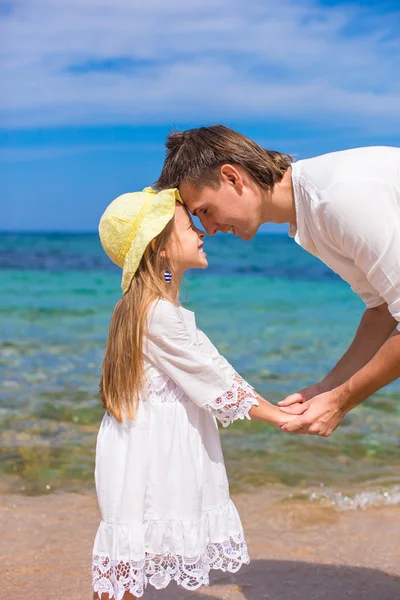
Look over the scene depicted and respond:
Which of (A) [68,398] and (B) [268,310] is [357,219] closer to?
(A) [68,398]

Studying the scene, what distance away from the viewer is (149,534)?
2994 mm

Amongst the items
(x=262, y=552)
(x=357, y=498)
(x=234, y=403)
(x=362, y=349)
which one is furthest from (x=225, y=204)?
(x=357, y=498)

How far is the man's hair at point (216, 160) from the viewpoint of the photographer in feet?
10.6

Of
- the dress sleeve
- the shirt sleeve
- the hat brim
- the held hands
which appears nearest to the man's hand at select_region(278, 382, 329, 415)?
the held hands

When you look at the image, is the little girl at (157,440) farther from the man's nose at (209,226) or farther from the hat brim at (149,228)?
the man's nose at (209,226)

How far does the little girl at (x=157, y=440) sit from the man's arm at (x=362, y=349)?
1.72ft

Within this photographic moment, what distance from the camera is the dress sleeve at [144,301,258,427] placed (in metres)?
2.98

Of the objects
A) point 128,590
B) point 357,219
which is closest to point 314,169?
point 357,219

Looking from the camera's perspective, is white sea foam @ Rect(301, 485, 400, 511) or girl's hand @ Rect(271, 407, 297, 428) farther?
white sea foam @ Rect(301, 485, 400, 511)

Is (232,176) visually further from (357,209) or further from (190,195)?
(357,209)

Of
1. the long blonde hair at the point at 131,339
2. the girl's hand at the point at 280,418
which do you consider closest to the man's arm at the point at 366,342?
the girl's hand at the point at 280,418

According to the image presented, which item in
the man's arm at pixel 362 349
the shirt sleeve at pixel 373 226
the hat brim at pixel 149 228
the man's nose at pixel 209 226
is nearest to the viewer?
the shirt sleeve at pixel 373 226

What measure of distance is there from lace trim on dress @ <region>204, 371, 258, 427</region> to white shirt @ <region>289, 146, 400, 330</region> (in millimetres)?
637

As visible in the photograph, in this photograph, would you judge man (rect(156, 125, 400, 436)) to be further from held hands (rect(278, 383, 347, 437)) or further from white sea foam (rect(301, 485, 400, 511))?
white sea foam (rect(301, 485, 400, 511))
